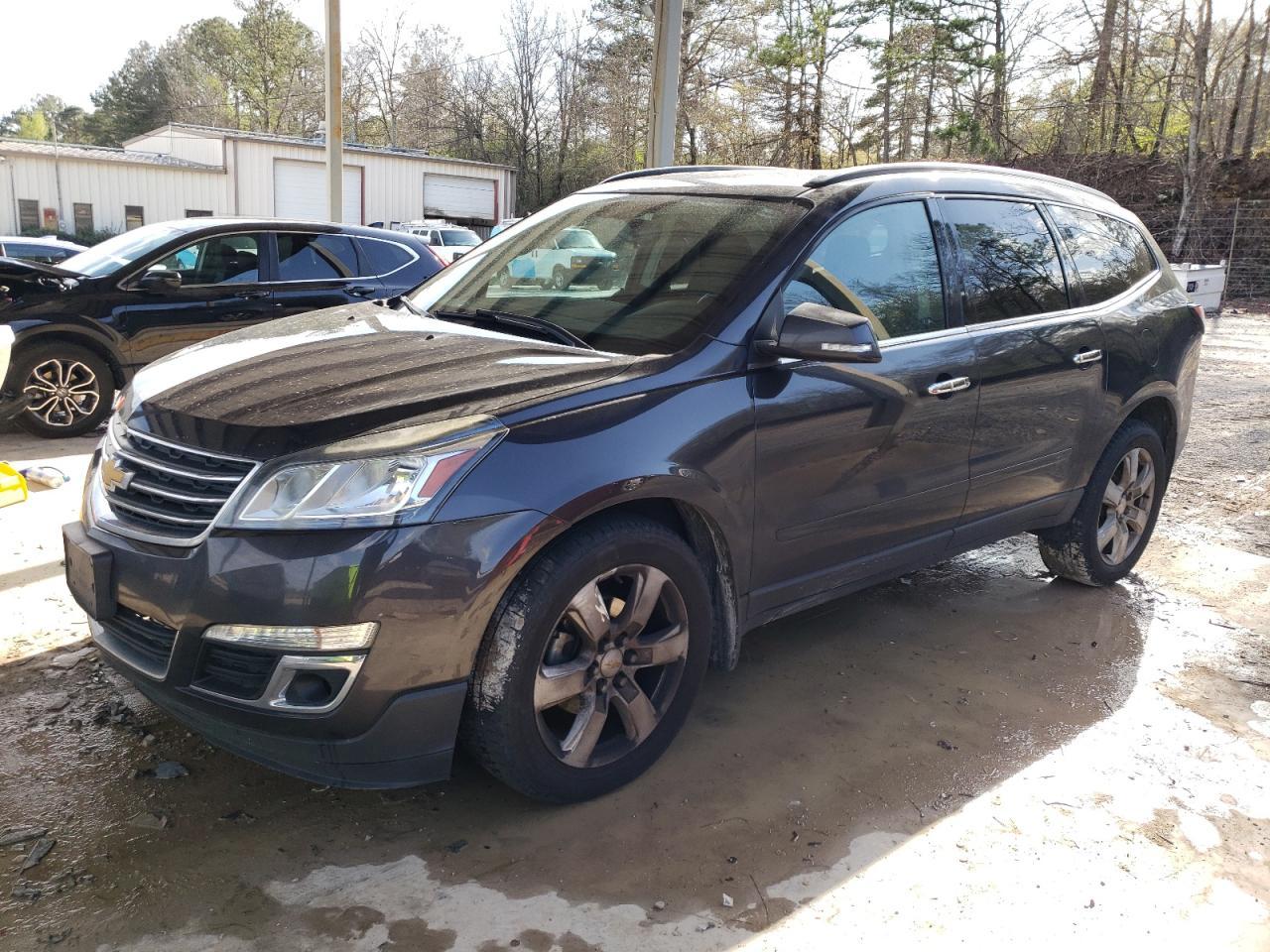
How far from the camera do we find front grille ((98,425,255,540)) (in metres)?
2.54

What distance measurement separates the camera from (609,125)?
1638 inches

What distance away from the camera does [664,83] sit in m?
8.03

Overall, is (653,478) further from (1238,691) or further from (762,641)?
(1238,691)

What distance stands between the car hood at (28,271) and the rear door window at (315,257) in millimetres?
1423

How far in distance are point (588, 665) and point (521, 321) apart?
4.07 ft

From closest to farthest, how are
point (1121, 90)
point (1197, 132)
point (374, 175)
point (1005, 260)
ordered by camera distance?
point (1005, 260) < point (1197, 132) < point (1121, 90) < point (374, 175)

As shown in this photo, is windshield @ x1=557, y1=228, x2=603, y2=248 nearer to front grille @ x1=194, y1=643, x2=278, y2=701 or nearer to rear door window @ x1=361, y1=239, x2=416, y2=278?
front grille @ x1=194, y1=643, x2=278, y2=701

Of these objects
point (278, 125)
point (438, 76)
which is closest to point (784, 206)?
point (438, 76)

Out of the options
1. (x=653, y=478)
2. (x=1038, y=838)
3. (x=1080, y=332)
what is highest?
(x=1080, y=332)

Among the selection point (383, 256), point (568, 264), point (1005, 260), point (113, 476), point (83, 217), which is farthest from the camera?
point (83, 217)

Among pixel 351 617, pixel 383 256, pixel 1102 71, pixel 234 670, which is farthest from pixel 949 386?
pixel 1102 71

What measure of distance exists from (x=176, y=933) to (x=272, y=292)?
6.28 meters

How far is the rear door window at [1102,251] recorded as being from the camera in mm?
4438

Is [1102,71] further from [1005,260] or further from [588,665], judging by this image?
[588,665]
